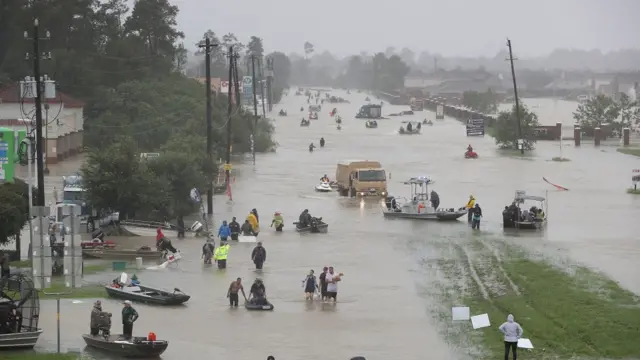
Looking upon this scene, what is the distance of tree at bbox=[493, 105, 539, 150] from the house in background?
30166mm

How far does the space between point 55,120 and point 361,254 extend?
3371 centimetres

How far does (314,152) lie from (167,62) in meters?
20.9

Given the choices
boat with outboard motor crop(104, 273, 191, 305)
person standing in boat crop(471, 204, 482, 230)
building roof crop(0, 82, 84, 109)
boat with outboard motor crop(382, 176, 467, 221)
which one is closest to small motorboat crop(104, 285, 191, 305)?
boat with outboard motor crop(104, 273, 191, 305)

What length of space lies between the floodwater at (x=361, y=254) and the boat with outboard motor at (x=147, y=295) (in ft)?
1.08

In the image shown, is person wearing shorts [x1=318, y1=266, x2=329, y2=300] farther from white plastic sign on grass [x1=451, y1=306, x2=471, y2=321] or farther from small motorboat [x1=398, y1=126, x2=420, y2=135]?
small motorboat [x1=398, y1=126, x2=420, y2=135]

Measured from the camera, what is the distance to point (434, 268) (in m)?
35.8

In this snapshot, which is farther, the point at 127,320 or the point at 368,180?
the point at 368,180

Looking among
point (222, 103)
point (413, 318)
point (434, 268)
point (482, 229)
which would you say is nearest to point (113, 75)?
point (222, 103)

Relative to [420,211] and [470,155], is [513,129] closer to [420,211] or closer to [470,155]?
[470,155]

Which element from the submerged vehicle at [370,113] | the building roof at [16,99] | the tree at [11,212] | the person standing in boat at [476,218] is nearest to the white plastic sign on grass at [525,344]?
the tree at [11,212]

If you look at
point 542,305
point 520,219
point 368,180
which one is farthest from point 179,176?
point 542,305

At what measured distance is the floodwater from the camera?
25609 mm

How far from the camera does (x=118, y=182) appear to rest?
41656 mm

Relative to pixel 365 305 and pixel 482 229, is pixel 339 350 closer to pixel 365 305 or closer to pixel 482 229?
pixel 365 305
